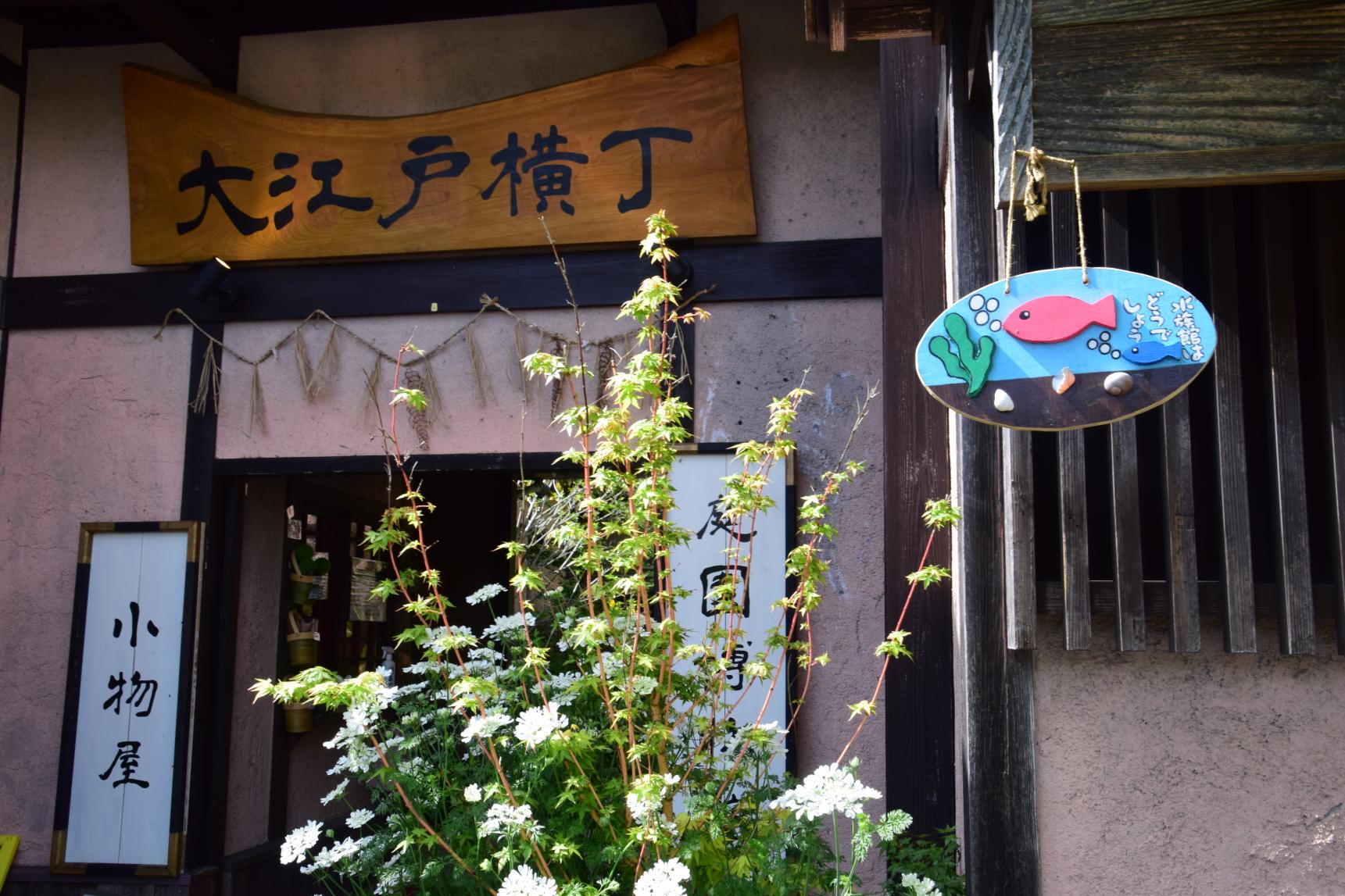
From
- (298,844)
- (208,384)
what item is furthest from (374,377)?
(298,844)

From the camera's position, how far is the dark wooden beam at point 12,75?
564 centimetres

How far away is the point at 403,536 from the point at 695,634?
6.77ft

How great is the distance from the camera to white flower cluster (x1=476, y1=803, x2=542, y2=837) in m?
2.38

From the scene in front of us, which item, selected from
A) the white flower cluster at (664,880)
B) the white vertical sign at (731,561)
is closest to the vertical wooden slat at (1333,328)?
the white flower cluster at (664,880)

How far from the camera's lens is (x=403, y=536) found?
9.01 ft

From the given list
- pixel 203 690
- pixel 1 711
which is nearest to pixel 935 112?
pixel 203 690

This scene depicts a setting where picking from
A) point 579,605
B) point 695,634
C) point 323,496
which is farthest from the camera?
point 323,496

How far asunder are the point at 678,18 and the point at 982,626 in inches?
143

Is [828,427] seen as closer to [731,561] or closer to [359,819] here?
[731,561]

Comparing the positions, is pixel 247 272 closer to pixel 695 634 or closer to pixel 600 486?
pixel 695 634

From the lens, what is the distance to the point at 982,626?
8.05 feet

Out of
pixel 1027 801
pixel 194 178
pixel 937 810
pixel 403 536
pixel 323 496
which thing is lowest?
pixel 937 810

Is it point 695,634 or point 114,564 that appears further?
point 114,564

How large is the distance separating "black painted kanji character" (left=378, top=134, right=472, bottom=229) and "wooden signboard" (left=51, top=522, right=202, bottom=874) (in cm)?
180
